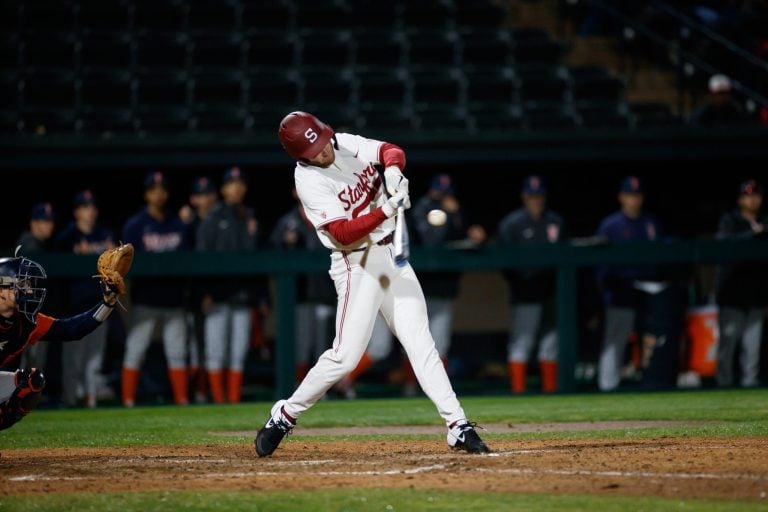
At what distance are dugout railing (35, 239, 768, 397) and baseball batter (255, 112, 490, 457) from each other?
A: 158 inches

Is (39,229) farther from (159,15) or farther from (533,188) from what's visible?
(159,15)

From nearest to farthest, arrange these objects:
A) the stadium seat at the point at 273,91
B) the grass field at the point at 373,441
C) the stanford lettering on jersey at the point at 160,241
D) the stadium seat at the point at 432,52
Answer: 1. the grass field at the point at 373,441
2. the stanford lettering on jersey at the point at 160,241
3. the stadium seat at the point at 273,91
4. the stadium seat at the point at 432,52

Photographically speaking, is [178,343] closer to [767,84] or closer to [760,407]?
[760,407]

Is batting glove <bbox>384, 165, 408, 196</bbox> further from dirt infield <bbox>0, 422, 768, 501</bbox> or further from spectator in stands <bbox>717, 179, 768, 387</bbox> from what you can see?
spectator in stands <bbox>717, 179, 768, 387</bbox>

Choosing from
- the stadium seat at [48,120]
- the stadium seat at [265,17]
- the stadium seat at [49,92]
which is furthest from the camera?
the stadium seat at [265,17]

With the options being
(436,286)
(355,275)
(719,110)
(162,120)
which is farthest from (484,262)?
(355,275)

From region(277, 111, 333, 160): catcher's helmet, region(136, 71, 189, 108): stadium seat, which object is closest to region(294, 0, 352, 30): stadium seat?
region(136, 71, 189, 108): stadium seat

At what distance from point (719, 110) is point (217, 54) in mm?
5461

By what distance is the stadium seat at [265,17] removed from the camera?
14.3 meters

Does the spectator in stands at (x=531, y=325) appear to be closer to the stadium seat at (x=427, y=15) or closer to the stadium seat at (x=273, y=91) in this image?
the stadium seat at (x=273, y=91)

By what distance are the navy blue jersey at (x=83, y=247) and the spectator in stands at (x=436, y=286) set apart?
7.16ft

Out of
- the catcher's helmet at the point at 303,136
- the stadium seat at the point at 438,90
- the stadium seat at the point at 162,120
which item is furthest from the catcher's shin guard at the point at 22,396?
the stadium seat at the point at 438,90

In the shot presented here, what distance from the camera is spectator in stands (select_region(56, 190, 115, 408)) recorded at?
A: 32.1 feet

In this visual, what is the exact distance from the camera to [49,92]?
13.0 meters
